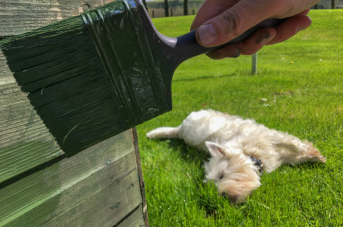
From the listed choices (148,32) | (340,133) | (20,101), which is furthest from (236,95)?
(20,101)

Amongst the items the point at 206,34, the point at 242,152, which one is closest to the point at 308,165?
the point at 242,152

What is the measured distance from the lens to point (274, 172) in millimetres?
2279

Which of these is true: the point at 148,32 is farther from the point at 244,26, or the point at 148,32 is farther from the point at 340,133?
the point at 340,133

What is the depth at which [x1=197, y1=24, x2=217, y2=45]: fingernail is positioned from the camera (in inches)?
46.1

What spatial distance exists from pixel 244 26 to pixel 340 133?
2206 mm

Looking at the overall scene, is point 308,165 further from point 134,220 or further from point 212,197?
point 134,220

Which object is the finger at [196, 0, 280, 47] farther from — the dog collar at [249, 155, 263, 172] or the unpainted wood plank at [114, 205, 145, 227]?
the dog collar at [249, 155, 263, 172]

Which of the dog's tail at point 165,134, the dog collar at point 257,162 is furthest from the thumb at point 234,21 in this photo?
the dog's tail at point 165,134

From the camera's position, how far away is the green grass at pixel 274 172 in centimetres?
169

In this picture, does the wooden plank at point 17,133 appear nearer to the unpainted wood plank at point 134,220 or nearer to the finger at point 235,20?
the unpainted wood plank at point 134,220

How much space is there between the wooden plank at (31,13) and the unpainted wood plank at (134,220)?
45.8 inches

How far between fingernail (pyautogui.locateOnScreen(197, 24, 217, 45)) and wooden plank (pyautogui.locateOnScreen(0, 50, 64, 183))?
33.9 inches

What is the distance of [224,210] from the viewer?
1754 millimetres

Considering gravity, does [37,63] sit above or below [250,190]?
above
